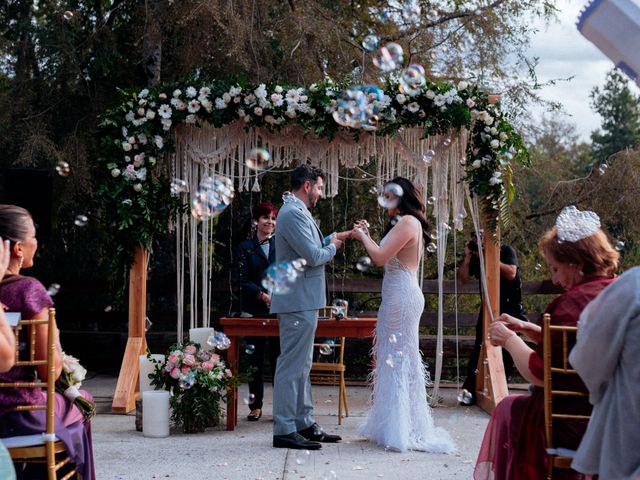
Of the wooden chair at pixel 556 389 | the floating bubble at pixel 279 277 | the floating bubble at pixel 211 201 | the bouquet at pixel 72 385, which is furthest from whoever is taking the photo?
the floating bubble at pixel 211 201

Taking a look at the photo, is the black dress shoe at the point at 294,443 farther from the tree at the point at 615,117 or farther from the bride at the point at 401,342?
the tree at the point at 615,117

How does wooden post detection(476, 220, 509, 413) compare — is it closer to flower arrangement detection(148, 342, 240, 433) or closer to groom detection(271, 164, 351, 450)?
groom detection(271, 164, 351, 450)

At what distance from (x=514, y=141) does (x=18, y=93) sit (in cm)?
542

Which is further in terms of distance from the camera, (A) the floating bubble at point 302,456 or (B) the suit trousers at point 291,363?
(B) the suit trousers at point 291,363

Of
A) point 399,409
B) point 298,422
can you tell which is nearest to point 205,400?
point 298,422

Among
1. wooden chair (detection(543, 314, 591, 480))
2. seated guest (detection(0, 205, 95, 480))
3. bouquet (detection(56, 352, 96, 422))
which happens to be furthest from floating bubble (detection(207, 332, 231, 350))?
wooden chair (detection(543, 314, 591, 480))

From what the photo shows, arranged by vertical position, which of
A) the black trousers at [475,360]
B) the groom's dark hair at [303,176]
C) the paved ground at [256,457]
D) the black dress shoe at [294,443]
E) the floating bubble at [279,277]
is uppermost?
the groom's dark hair at [303,176]

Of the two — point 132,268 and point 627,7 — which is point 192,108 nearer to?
point 132,268

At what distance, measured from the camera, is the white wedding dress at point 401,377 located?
5.87 meters

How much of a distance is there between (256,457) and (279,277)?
129 centimetres

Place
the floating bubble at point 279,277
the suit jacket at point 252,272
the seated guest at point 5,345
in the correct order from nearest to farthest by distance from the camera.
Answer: the seated guest at point 5,345
the floating bubble at point 279,277
the suit jacket at point 252,272

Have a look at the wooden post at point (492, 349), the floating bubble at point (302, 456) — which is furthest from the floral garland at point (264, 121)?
the floating bubble at point (302, 456)

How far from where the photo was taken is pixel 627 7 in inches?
106

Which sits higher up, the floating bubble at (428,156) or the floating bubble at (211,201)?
the floating bubble at (428,156)
